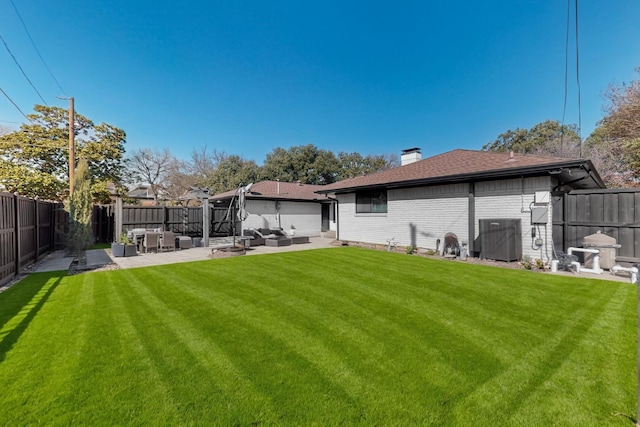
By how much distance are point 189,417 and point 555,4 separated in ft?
46.1

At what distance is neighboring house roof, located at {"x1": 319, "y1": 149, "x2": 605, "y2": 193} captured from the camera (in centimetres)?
691

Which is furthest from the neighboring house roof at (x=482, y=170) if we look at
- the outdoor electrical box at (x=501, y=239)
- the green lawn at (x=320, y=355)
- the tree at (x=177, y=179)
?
the tree at (x=177, y=179)

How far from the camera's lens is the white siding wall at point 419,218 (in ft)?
30.1

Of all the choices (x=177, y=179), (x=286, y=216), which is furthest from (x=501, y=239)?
(x=177, y=179)

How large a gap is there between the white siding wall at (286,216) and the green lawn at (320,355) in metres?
11.1

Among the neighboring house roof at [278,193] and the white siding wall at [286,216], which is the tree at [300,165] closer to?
the neighboring house roof at [278,193]

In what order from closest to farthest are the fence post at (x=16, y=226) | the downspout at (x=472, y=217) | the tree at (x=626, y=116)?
the fence post at (x=16, y=226) < the downspout at (x=472, y=217) < the tree at (x=626, y=116)

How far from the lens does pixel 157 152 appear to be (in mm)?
29266

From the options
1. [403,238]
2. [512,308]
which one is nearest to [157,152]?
[403,238]

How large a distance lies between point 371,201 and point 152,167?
2643 cm

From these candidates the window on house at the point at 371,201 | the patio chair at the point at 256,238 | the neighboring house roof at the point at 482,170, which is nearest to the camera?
the neighboring house roof at the point at 482,170

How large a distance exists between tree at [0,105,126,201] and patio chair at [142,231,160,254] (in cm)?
750

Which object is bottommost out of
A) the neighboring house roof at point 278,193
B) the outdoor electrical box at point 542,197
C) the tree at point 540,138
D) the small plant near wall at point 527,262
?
the small plant near wall at point 527,262

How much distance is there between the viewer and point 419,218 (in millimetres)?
10312
